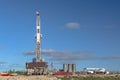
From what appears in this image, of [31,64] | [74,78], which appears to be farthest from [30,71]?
[74,78]

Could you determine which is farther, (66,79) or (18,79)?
(66,79)

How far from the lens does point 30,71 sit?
184 metres

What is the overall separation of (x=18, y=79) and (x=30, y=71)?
213ft

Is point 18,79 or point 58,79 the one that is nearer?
point 18,79

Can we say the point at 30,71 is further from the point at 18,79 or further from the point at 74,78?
the point at 18,79

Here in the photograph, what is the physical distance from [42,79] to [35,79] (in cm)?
267

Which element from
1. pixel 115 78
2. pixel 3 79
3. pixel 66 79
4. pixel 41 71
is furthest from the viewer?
pixel 41 71

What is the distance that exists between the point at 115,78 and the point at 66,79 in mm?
27611

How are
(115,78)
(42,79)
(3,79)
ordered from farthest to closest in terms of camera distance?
1. (115,78)
2. (42,79)
3. (3,79)

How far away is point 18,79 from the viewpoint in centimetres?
11969

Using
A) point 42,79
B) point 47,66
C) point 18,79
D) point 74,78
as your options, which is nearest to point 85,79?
point 74,78

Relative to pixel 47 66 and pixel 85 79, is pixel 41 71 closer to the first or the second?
pixel 47 66

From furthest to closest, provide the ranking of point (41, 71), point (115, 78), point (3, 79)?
1. point (41, 71)
2. point (115, 78)
3. point (3, 79)

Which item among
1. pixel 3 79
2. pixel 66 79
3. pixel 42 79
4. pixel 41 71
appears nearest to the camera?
pixel 3 79
